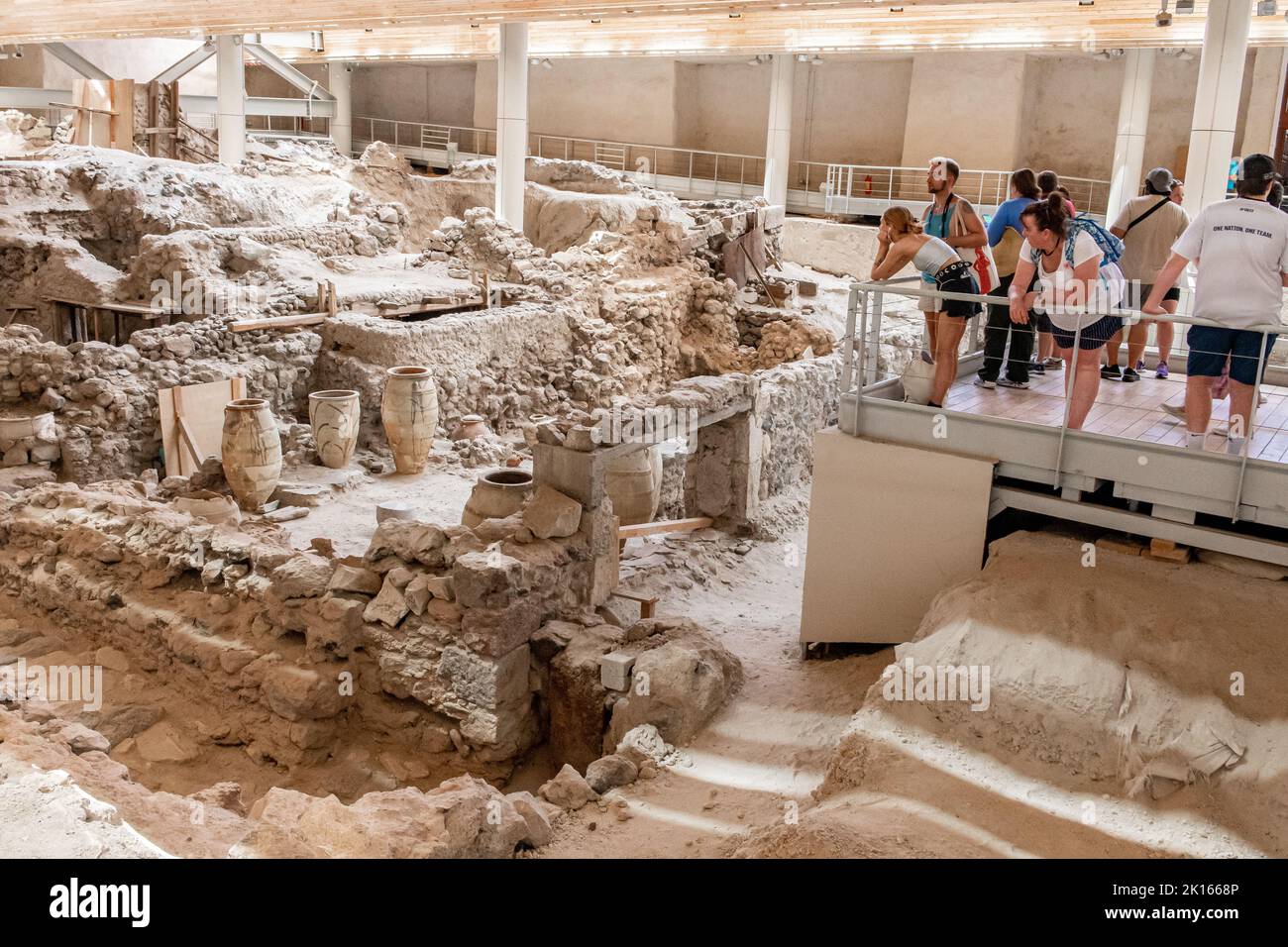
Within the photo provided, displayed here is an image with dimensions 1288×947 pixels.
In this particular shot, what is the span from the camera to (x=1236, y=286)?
16.5ft

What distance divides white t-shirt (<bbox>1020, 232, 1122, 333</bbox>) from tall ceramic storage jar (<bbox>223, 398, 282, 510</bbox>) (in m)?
6.61

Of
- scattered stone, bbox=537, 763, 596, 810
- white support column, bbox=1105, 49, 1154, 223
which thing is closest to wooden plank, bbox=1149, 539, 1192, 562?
scattered stone, bbox=537, 763, 596, 810

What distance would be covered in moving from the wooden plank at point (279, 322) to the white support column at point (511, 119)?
17.4 feet

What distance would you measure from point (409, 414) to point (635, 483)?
3.33 m

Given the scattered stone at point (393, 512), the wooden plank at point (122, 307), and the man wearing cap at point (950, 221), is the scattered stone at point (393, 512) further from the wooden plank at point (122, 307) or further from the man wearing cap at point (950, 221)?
the wooden plank at point (122, 307)

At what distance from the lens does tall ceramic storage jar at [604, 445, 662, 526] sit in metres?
8.38

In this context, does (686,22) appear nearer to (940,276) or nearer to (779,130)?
(779,130)

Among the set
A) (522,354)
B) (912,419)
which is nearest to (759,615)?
(912,419)

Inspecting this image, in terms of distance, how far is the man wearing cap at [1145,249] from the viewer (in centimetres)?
681

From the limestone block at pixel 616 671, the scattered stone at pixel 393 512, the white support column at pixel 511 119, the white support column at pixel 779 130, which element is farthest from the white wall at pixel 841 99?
the limestone block at pixel 616 671

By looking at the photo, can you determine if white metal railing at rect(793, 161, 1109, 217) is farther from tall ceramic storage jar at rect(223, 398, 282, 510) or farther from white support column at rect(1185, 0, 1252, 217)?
tall ceramic storage jar at rect(223, 398, 282, 510)

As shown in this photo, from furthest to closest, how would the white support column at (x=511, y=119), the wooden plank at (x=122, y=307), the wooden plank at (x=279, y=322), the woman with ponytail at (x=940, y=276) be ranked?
1. the white support column at (x=511, y=119)
2. the wooden plank at (x=122, y=307)
3. the wooden plank at (x=279, y=322)
4. the woman with ponytail at (x=940, y=276)
